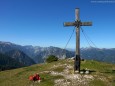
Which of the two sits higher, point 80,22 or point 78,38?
point 80,22

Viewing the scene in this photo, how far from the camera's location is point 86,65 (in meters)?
43.5

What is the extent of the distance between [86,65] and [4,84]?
1910 centimetres

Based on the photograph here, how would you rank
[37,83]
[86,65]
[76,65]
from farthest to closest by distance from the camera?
[86,65]
[76,65]
[37,83]

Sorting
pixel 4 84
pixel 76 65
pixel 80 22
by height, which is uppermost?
pixel 80 22

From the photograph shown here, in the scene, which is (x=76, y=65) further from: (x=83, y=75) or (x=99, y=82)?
(x=99, y=82)

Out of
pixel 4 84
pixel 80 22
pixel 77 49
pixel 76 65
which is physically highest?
pixel 80 22

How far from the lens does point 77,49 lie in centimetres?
3400

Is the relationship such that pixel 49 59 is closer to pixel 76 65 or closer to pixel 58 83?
pixel 76 65

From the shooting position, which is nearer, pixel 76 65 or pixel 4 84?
pixel 4 84

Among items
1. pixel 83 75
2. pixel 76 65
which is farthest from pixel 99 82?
pixel 76 65

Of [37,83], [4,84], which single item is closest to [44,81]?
[37,83]

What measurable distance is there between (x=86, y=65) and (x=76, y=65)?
10.2 m

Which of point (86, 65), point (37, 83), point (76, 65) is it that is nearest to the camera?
point (37, 83)

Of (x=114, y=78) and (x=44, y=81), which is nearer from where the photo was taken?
(x=44, y=81)
